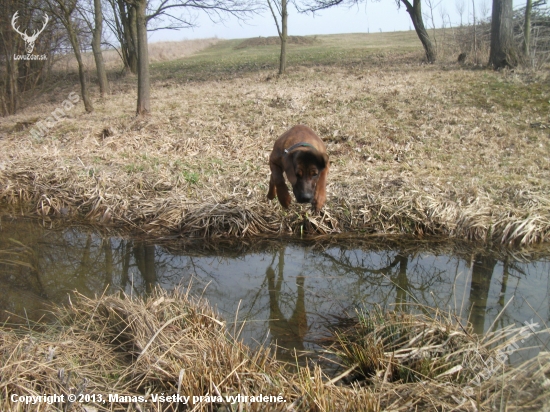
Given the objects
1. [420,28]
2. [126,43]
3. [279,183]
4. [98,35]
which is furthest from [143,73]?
[126,43]

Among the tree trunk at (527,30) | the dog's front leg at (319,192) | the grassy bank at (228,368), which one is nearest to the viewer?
the grassy bank at (228,368)

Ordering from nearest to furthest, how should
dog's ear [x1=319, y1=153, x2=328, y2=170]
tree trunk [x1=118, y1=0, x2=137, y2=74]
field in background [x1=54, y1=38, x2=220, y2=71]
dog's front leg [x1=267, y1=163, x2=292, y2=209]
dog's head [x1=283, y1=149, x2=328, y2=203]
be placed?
dog's head [x1=283, y1=149, x2=328, y2=203] < dog's ear [x1=319, y1=153, x2=328, y2=170] < dog's front leg [x1=267, y1=163, x2=292, y2=209] < tree trunk [x1=118, y1=0, x2=137, y2=74] < field in background [x1=54, y1=38, x2=220, y2=71]

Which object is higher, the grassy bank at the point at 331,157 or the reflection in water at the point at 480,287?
the grassy bank at the point at 331,157

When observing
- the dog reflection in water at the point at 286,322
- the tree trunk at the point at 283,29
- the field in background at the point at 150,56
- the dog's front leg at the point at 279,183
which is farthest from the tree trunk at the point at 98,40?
the dog reflection in water at the point at 286,322

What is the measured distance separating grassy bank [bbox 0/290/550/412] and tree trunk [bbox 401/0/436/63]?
64.4 ft

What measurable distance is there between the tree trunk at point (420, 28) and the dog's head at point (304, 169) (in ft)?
57.7

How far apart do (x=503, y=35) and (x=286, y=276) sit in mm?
14768

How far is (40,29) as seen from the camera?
2088cm

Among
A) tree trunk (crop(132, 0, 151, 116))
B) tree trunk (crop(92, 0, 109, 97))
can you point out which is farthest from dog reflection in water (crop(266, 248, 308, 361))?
tree trunk (crop(92, 0, 109, 97))

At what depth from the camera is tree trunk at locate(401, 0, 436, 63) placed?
21.3 meters

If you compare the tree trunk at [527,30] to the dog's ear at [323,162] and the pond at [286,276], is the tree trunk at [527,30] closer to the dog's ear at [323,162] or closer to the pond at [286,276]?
the pond at [286,276]

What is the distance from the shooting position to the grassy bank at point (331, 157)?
7961 millimetres

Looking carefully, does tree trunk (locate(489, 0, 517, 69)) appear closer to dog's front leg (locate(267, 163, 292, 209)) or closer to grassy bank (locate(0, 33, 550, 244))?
grassy bank (locate(0, 33, 550, 244))

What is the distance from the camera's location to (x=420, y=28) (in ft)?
72.6
